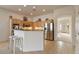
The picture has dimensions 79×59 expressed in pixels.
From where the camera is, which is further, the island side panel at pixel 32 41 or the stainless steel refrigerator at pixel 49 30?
the stainless steel refrigerator at pixel 49 30

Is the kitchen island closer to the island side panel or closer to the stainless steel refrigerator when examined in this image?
the island side panel

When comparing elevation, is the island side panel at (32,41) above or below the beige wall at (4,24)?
below

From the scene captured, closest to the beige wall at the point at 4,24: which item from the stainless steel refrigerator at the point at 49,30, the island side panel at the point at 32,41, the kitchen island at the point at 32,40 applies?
the stainless steel refrigerator at the point at 49,30

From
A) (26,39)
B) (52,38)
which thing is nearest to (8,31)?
(52,38)

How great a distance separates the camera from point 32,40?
7020 millimetres

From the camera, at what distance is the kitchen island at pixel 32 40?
688 cm

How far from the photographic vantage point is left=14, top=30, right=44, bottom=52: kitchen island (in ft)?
22.6

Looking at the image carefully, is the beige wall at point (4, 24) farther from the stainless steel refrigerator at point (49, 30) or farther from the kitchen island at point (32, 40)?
the kitchen island at point (32, 40)

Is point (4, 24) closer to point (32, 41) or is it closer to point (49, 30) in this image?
point (49, 30)

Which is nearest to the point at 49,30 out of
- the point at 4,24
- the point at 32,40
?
the point at 4,24

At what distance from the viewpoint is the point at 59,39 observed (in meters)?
10.8

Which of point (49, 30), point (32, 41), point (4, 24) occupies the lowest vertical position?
point (32, 41)
